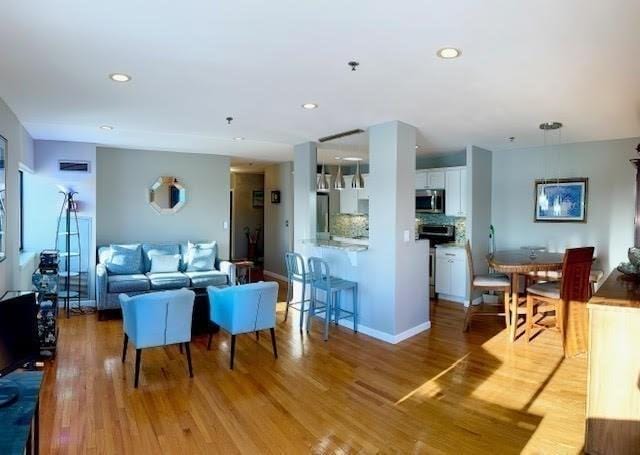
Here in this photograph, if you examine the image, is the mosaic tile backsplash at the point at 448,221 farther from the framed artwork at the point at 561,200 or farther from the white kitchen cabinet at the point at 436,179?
the framed artwork at the point at 561,200

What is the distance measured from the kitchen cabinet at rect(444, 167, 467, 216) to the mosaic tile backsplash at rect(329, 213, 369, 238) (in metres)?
1.99

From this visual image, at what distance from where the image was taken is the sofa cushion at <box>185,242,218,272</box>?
20.8 ft

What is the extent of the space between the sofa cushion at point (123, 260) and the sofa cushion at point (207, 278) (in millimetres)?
730

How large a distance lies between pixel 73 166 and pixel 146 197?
111cm

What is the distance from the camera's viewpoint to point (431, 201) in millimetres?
6652

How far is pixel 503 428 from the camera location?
2.74 m

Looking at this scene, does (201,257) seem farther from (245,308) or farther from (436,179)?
(436,179)

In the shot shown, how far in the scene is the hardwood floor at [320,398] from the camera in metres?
2.58

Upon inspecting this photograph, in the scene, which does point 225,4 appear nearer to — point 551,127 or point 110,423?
point 110,423

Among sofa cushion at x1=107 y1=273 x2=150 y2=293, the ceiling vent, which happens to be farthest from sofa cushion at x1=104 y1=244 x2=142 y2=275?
the ceiling vent

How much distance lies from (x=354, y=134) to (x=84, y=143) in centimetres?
389

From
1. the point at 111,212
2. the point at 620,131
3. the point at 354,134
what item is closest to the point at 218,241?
the point at 111,212

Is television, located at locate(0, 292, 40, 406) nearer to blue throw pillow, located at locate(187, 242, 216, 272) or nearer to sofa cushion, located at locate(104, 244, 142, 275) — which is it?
sofa cushion, located at locate(104, 244, 142, 275)

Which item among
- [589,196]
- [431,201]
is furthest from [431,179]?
[589,196]
